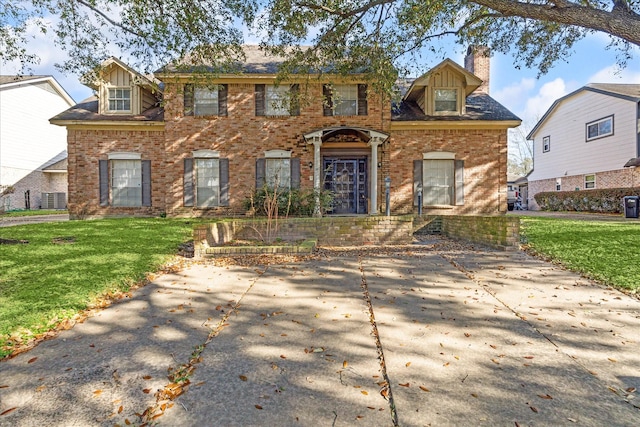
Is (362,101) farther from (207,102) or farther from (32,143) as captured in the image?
(32,143)

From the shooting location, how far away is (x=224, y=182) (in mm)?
12984

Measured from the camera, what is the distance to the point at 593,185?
19641 mm

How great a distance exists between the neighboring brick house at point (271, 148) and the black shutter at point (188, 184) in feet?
0.12

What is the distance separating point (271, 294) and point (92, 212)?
482 inches

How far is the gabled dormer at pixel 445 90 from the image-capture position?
13.1m

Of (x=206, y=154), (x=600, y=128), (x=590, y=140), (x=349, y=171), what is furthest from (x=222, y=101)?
(x=590, y=140)

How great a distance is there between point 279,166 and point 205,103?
145 inches

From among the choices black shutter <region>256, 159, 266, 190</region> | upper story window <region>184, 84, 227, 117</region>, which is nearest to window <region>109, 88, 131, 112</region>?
upper story window <region>184, 84, 227, 117</region>

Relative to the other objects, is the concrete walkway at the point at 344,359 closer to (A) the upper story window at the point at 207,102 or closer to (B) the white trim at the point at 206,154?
(B) the white trim at the point at 206,154

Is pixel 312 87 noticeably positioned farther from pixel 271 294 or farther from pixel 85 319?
pixel 85 319

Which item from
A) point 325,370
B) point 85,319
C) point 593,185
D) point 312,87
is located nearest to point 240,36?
point 312,87

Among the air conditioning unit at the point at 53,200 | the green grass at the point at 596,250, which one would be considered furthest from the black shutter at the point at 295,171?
the air conditioning unit at the point at 53,200

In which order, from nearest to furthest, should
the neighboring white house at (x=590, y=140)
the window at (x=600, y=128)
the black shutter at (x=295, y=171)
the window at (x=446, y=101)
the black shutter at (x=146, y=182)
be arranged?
the black shutter at (x=295, y=171), the black shutter at (x=146, y=182), the window at (x=446, y=101), the neighboring white house at (x=590, y=140), the window at (x=600, y=128)

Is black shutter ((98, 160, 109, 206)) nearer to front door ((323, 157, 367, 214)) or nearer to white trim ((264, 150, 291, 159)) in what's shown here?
white trim ((264, 150, 291, 159))
